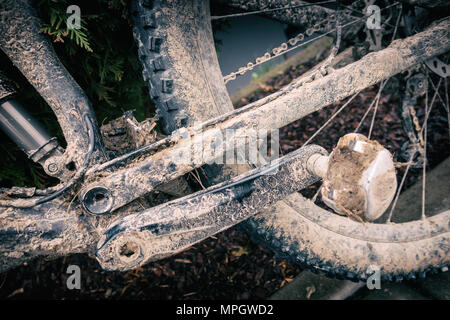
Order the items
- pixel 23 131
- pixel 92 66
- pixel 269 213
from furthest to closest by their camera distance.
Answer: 1. pixel 92 66
2. pixel 269 213
3. pixel 23 131

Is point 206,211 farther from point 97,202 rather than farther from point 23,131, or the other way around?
point 23,131

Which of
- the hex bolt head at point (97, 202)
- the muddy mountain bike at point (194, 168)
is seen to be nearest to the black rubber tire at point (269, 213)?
the muddy mountain bike at point (194, 168)

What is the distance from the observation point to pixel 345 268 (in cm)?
130

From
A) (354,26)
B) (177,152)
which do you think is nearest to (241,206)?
(177,152)

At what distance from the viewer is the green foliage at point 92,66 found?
143 cm

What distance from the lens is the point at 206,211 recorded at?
1.04 metres

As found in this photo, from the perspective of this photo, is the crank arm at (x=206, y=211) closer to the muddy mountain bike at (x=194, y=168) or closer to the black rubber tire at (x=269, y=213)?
the muddy mountain bike at (x=194, y=168)

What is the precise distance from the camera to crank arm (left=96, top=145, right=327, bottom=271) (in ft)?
3.35

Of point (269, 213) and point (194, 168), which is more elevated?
point (194, 168)

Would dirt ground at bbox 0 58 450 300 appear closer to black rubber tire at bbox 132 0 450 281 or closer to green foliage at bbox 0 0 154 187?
black rubber tire at bbox 132 0 450 281

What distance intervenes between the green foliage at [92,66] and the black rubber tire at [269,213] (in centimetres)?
36

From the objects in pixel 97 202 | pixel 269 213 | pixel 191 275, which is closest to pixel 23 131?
pixel 97 202

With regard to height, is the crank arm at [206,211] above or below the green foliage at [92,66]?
below

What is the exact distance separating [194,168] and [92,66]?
1.11 metres
